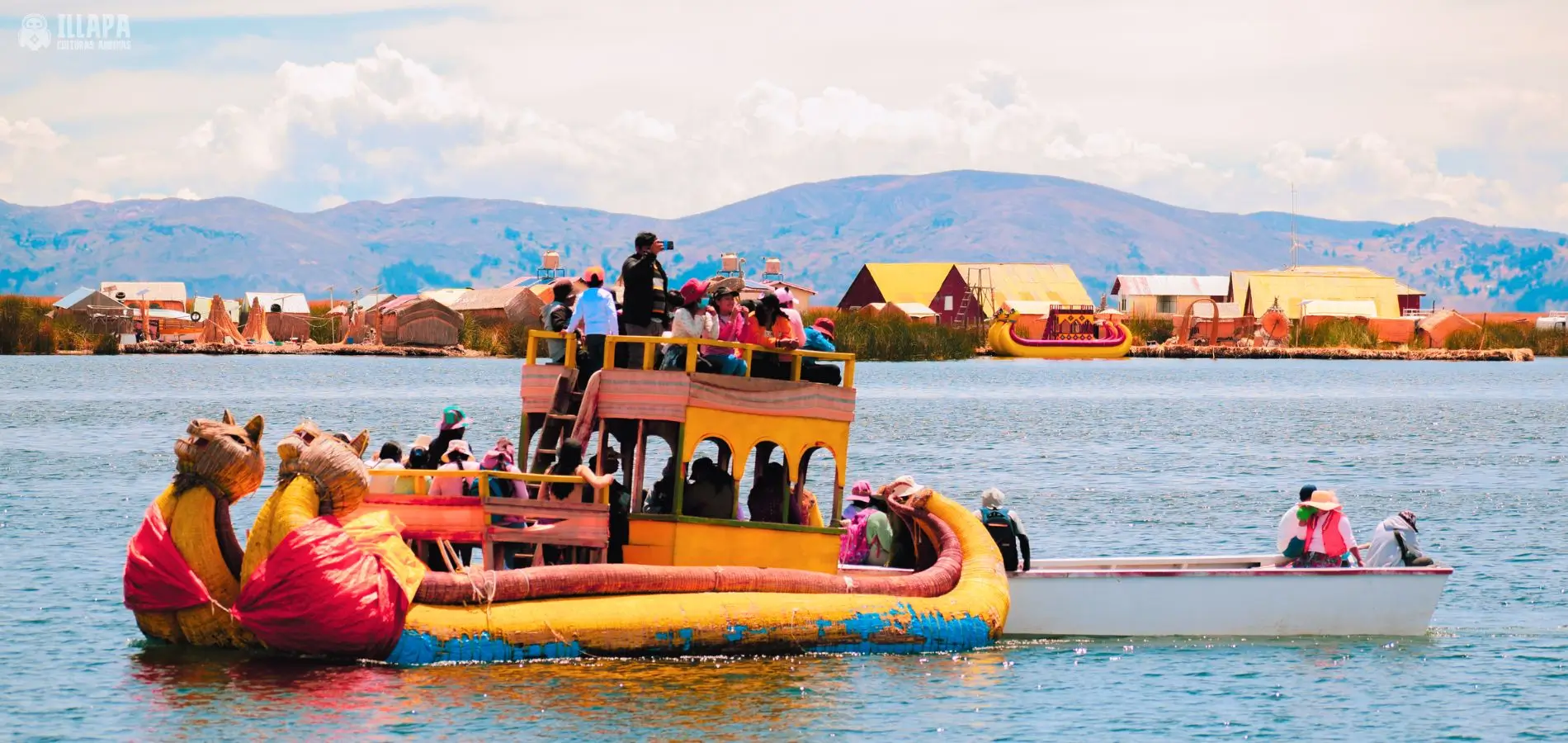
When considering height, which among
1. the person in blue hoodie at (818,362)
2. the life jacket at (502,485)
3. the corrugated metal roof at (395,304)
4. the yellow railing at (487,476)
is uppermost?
the corrugated metal roof at (395,304)

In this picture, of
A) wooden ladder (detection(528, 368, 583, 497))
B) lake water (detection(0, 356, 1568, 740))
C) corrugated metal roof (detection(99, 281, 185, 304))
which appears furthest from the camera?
corrugated metal roof (detection(99, 281, 185, 304))

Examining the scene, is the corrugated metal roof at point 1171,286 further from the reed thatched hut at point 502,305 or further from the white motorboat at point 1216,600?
the white motorboat at point 1216,600

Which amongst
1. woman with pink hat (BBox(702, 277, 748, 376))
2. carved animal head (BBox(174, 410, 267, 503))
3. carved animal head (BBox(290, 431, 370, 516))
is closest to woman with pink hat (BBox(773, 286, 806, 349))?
woman with pink hat (BBox(702, 277, 748, 376))

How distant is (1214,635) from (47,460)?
33.0 m

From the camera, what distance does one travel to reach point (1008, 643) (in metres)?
20.9

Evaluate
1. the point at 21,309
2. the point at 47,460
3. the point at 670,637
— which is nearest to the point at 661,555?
the point at 670,637

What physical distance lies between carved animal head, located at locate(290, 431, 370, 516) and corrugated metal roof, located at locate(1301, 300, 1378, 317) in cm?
13499

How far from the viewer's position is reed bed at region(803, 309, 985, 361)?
10431 centimetres

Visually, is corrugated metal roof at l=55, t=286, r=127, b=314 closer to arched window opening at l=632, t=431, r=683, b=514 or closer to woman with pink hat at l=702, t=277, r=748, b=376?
arched window opening at l=632, t=431, r=683, b=514

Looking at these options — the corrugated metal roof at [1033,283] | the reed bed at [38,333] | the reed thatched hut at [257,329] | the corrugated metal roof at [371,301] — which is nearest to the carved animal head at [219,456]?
the reed bed at [38,333]

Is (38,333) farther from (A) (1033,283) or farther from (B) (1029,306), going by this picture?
(A) (1033,283)

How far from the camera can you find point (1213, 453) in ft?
171

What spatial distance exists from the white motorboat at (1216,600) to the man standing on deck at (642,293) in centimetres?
499

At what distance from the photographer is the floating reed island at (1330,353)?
13562 centimetres
